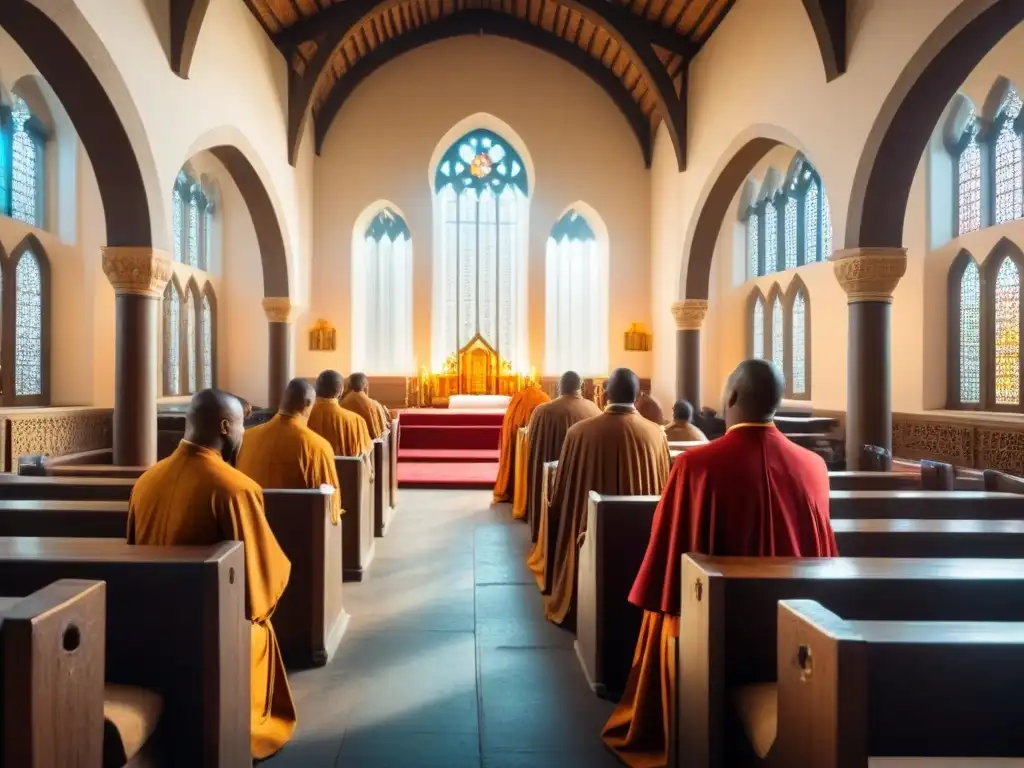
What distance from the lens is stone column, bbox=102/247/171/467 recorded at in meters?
7.87

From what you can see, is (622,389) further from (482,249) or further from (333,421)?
(482,249)

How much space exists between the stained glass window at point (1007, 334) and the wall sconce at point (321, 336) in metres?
11.6

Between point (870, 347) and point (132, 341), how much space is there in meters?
7.19

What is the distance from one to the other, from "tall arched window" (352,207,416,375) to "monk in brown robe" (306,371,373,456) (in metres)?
10.3

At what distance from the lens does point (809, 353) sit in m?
13.0

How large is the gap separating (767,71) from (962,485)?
553 centimetres

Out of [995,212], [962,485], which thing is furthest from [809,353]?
[962,485]

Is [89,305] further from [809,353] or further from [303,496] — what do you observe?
[809,353]

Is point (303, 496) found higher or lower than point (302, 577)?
higher

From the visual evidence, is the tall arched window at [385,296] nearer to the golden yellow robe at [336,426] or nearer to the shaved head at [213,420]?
the golden yellow robe at [336,426]

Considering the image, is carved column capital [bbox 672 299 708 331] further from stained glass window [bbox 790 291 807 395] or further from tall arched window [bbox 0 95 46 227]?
tall arched window [bbox 0 95 46 227]

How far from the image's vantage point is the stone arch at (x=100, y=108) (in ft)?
21.0

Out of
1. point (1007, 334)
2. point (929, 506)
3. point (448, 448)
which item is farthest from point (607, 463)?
point (448, 448)

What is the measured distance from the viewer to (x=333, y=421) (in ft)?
22.0
